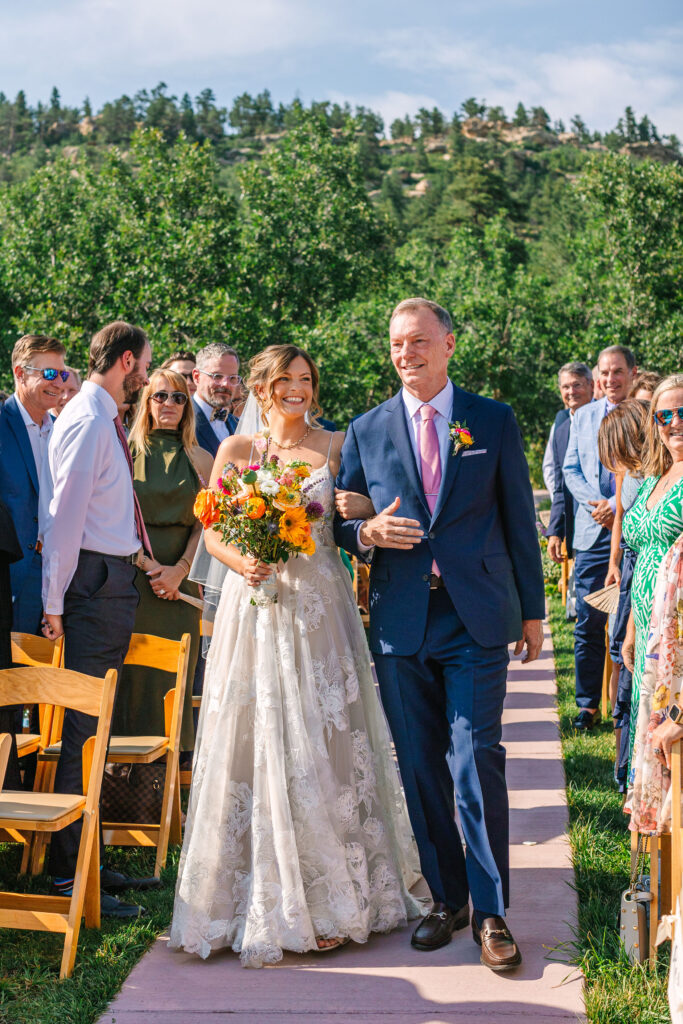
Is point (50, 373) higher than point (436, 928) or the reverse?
higher

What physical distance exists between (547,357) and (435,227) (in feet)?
128

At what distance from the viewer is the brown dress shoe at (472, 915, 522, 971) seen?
3613 millimetres

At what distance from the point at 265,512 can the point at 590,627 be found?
387 centimetres

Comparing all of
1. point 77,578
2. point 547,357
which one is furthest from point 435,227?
point 77,578

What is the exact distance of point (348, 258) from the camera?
1282 inches

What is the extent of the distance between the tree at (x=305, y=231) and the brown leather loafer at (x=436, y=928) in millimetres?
23152

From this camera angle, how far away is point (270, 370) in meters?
4.28

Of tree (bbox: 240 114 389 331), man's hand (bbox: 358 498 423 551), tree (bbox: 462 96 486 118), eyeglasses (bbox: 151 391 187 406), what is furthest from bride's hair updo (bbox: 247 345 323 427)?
tree (bbox: 462 96 486 118)

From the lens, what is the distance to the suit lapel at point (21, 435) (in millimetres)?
6234

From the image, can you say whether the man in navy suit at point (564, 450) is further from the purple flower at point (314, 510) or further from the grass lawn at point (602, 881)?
the purple flower at point (314, 510)

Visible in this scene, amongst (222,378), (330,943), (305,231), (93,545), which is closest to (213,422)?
(222,378)

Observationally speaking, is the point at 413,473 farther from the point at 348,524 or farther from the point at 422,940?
the point at 422,940

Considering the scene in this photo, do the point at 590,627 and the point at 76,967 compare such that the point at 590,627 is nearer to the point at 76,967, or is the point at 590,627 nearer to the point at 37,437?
the point at 37,437

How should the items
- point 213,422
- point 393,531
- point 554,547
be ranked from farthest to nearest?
point 554,547 < point 213,422 < point 393,531
